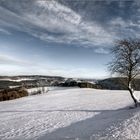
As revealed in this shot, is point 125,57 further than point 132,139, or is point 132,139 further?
point 125,57


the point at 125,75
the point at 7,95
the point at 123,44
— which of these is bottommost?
the point at 7,95

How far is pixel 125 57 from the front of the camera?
25.9 m

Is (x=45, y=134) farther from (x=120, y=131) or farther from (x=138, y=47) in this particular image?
(x=138, y=47)

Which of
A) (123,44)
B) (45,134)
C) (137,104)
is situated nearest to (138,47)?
(123,44)

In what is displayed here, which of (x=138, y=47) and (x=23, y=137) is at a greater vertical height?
(x=138, y=47)

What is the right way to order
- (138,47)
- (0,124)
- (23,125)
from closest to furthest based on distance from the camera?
(23,125)
(0,124)
(138,47)

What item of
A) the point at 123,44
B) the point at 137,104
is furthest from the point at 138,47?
the point at 137,104

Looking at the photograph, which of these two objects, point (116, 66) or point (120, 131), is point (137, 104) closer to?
point (116, 66)

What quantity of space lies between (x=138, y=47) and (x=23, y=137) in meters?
17.1

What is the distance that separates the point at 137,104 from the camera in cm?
2677

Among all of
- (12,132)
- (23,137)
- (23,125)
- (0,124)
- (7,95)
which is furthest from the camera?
(7,95)

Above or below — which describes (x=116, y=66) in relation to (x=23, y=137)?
above

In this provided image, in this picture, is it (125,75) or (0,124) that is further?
(125,75)

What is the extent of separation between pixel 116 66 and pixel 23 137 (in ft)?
48.1
